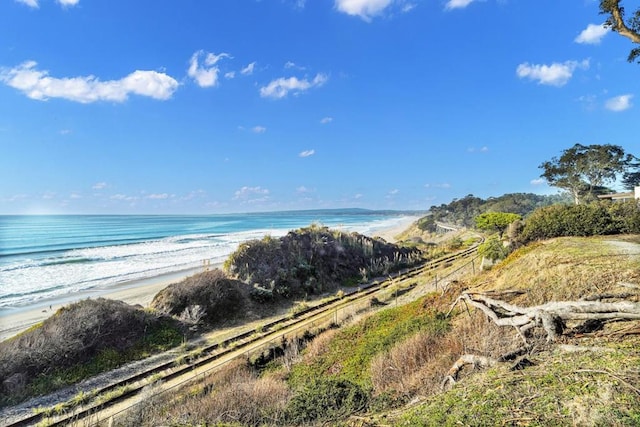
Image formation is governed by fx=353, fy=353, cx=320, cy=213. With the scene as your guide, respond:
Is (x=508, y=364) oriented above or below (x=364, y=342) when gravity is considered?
above

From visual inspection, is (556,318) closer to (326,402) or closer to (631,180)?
(326,402)

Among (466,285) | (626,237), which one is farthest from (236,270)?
(626,237)

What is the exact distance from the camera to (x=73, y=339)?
47.3ft

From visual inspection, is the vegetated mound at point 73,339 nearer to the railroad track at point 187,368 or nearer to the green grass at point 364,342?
the railroad track at point 187,368

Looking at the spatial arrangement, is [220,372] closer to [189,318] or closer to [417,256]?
[189,318]

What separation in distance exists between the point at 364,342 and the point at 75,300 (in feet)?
72.3

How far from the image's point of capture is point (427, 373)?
305 inches

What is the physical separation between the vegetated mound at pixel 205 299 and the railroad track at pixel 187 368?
10.3ft

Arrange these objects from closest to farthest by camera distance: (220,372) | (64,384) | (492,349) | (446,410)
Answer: (446,410) → (492,349) → (220,372) → (64,384)

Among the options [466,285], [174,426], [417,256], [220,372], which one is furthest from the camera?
[417,256]

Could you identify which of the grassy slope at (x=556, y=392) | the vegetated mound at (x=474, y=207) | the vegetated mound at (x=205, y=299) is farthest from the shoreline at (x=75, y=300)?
the vegetated mound at (x=474, y=207)

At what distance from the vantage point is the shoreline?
63.0ft

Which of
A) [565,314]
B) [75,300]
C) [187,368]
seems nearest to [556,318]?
[565,314]

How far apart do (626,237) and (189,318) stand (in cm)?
1936
